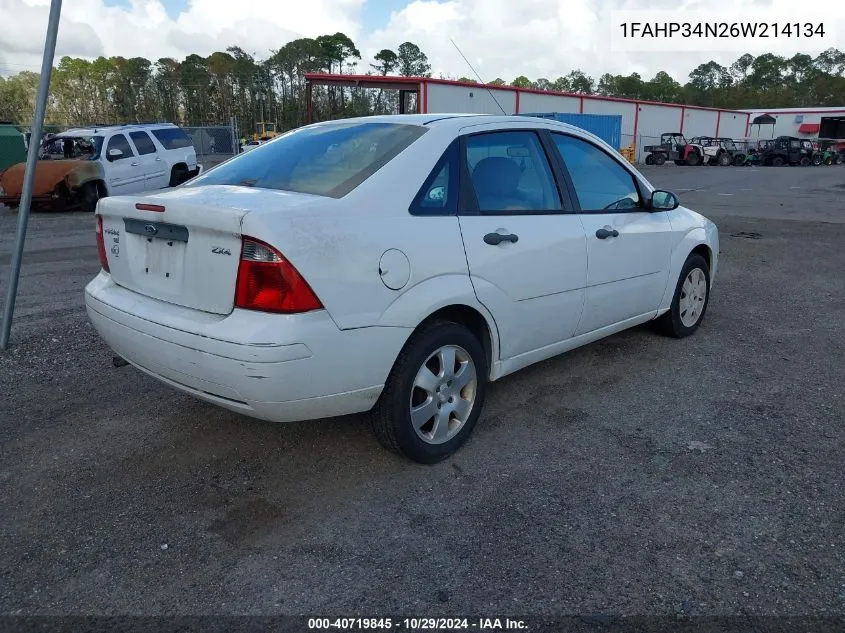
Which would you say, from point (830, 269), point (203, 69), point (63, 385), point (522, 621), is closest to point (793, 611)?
point (522, 621)

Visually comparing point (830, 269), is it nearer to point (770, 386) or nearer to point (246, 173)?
point (770, 386)

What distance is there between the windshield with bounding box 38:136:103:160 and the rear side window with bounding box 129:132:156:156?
2.67 ft

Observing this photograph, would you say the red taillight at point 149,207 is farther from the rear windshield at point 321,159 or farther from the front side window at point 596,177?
the front side window at point 596,177

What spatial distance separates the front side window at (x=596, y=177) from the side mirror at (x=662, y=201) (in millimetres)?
103

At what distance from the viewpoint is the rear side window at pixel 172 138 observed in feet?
51.3

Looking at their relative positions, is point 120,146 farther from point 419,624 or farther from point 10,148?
point 419,624

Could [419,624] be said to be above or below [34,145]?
below

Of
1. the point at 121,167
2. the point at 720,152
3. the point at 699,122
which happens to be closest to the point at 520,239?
the point at 121,167

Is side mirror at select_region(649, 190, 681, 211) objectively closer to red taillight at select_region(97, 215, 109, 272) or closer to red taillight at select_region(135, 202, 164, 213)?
red taillight at select_region(135, 202, 164, 213)

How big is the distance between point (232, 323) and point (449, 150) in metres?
1.40

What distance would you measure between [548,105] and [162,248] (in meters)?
34.9

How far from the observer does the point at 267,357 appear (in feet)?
8.49

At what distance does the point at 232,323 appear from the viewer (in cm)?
267

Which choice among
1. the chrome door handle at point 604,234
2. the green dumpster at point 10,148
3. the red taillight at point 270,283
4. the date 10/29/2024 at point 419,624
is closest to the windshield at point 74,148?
the green dumpster at point 10,148
